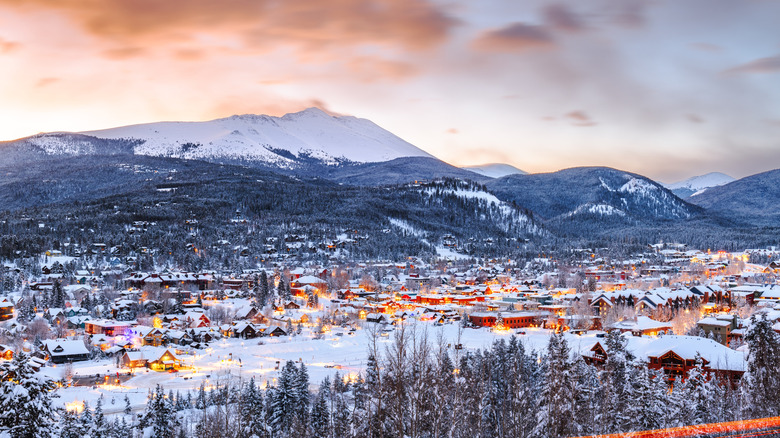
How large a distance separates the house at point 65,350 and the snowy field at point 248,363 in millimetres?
996

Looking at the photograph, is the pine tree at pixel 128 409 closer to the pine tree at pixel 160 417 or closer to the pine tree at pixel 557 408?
the pine tree at pixel 160 417

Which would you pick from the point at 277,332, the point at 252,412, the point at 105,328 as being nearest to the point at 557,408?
the point at 252,412

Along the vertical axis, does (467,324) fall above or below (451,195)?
below

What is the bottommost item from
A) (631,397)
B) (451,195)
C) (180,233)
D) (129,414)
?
(129,414)

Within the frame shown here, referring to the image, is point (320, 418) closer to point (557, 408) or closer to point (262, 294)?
point (557, 408)

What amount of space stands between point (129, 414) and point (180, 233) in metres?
92.4

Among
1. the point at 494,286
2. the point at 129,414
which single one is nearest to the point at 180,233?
the point at 494,286

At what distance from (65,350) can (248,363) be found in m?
11.6

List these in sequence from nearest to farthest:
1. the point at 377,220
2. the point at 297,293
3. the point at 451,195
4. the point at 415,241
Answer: the point at 297,293 → the point at 415,241 → the point at 377,220 → the point at 451,195

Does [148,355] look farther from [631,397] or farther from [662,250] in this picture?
[662,250]

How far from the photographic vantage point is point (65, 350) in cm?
4106

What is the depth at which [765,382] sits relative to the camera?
821 inches

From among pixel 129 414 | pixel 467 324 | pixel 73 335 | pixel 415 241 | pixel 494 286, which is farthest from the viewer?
pixel 415 241

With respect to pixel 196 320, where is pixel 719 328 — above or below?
below
